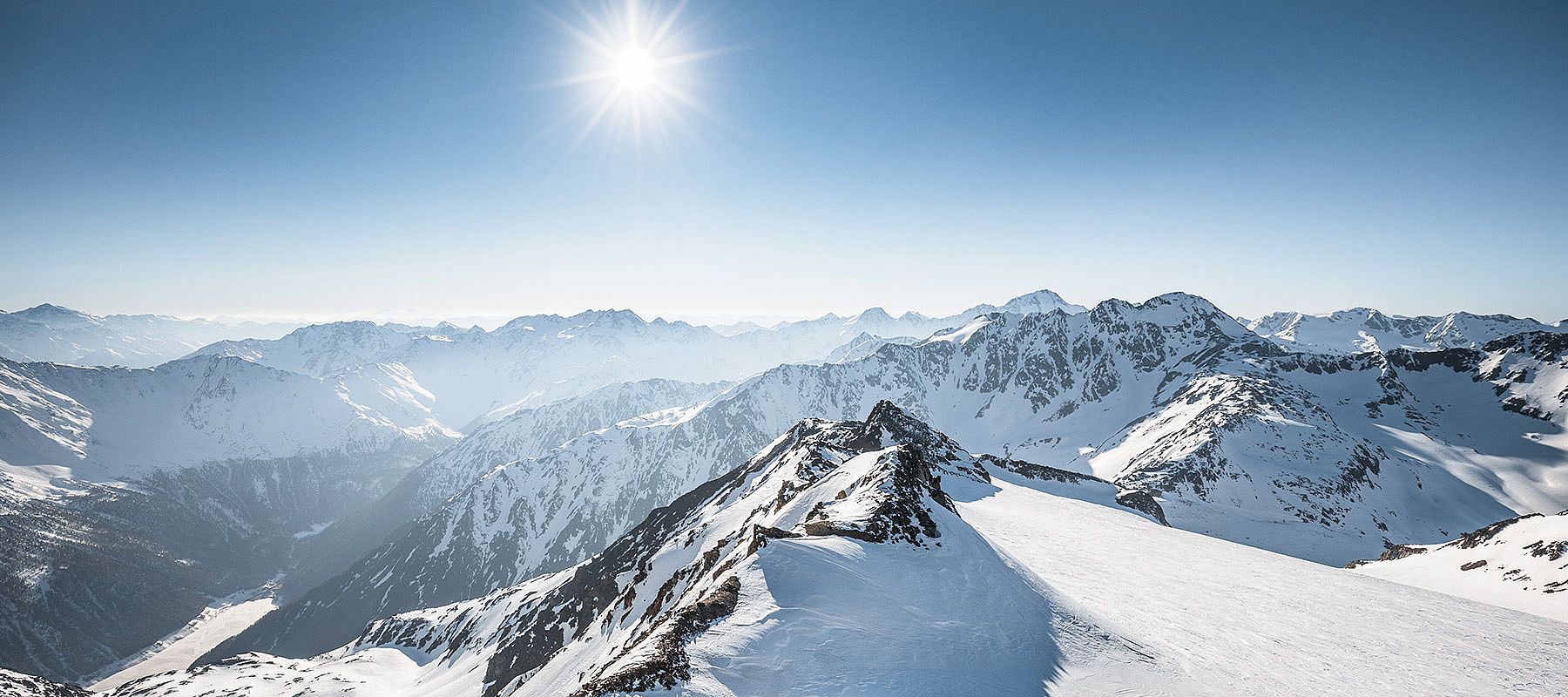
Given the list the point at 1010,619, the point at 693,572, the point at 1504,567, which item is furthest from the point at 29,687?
the point at 1504,567

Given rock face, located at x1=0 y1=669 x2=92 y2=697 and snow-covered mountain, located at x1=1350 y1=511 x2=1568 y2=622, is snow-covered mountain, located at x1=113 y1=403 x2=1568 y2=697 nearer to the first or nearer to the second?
snow-covered mountain, located at x1=1350 y1=511 x2=1568 y2=622

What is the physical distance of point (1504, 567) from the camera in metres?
44.4

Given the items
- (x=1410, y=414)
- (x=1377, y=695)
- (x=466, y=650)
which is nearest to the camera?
(x=1377, y=695)

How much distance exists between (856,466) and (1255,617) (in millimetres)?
22192

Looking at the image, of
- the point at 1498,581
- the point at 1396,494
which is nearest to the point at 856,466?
the point at 1498,581

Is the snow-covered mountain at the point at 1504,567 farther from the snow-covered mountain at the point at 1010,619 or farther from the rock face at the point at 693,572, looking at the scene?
the rock face at the point at 693,572

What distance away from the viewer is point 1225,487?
108188 millimetres

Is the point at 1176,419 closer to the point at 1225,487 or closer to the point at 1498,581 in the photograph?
the point at 1225,487

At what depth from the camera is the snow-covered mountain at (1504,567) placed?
37.6 m

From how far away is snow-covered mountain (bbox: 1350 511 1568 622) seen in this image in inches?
1480

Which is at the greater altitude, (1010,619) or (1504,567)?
(1010,619)

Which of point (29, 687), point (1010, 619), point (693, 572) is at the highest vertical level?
point (1010, 619)

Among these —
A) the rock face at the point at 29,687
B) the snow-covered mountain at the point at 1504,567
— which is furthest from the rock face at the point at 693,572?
the snow-covered mountain at the point at 1504,567

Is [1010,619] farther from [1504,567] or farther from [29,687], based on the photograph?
[29,687]
